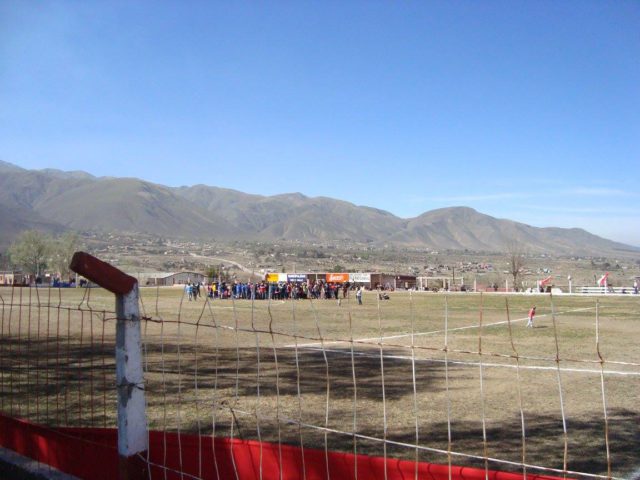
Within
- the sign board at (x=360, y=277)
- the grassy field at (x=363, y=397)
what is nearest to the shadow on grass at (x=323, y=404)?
the grassy field at (x=363, y=397)

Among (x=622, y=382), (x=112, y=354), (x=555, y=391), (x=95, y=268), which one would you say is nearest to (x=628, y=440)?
(x=555, y=391)

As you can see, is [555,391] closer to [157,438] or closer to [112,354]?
[157,438]

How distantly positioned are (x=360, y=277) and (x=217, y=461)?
260 ft

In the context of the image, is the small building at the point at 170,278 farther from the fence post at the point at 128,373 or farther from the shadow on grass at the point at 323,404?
the fence post at the point at 128,373

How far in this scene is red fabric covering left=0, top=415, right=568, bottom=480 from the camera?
350 centimetres

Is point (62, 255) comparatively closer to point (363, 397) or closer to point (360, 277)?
point (360, 277)

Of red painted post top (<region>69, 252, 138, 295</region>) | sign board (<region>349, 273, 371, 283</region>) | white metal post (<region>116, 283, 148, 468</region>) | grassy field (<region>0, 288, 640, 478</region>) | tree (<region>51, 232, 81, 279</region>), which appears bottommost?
grassy field (<region>0, 288, 640, 478</region>)

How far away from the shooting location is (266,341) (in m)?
17.4

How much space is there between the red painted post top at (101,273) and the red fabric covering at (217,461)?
1078 millimetres

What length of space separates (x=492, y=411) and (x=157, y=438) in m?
5.66

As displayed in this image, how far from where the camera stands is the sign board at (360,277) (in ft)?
268

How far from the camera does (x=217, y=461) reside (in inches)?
159

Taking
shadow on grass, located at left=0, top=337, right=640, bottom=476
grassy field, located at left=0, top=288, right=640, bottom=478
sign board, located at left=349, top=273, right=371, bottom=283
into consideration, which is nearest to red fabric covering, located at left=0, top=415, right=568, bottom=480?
grassy field, located at left=0, top=288, right=640, bottom=478

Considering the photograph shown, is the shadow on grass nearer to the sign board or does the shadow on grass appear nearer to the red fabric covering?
the red fabric covering
